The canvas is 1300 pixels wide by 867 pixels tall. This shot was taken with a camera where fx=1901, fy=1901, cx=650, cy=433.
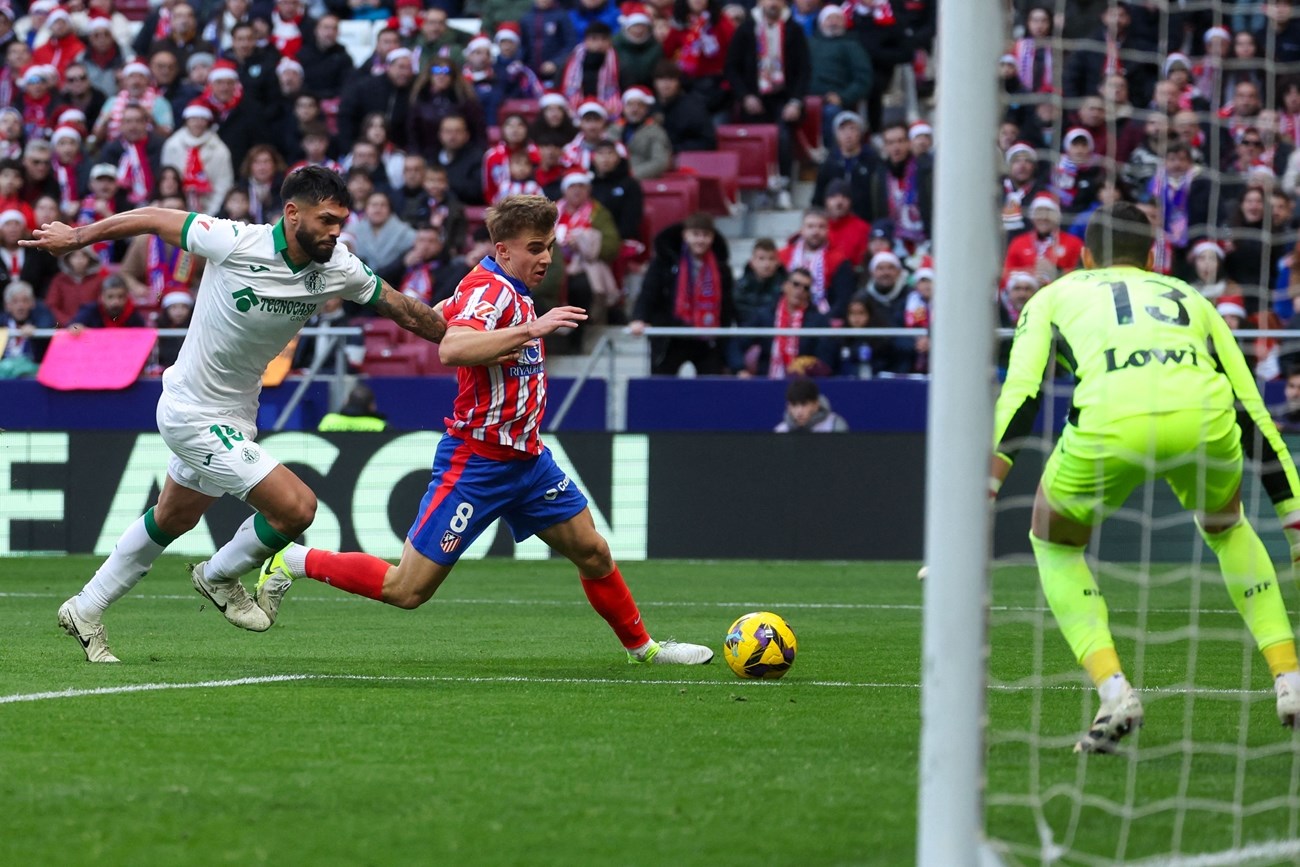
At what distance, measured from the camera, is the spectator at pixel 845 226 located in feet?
54.9

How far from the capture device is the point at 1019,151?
15.2 meters

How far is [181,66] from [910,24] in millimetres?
7908

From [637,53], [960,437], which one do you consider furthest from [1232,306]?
[960,437]

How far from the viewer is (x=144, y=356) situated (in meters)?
16.1

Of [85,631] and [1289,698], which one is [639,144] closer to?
[85,631]

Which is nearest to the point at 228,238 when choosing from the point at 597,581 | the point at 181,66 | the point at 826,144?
the point at 597,581

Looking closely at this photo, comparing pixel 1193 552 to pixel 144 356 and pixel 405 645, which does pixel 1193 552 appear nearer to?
pixel 405 645

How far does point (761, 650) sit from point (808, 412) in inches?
281

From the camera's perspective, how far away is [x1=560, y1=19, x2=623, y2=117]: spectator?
1894 centimetres

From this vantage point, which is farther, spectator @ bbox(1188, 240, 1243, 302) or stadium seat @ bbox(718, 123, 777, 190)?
stadium seat @ bbox(718, 123, 777, 190)

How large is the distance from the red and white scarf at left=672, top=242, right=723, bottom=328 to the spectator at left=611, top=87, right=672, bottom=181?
2.13 metres

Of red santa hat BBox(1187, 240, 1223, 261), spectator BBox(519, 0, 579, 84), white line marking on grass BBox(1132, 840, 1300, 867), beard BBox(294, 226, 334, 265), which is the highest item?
spectator BBox(519, 0, 579, 84)

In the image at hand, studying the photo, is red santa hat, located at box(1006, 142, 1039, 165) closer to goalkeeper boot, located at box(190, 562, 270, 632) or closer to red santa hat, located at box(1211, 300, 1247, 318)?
red santa hat, located at box(1211, 300, 1247, 318)

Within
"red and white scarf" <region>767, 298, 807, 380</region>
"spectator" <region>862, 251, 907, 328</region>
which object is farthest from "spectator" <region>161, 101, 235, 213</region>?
"spectator" <region>862, 251, 907, 328</region>
